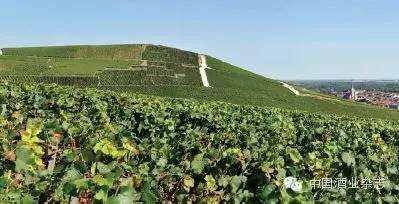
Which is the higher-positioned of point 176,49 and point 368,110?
point 176,49

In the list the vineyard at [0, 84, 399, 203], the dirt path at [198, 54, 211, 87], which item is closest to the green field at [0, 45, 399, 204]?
the vineyard at [0, 84, 399, 203]

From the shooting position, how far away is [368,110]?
246 ft

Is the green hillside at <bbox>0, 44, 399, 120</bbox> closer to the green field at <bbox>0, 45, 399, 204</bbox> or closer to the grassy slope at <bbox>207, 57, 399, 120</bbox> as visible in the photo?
the grassy slope at <bbox>207, 57, 399, 120</bbox>

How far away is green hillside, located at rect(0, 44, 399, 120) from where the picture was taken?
68062 millimetres

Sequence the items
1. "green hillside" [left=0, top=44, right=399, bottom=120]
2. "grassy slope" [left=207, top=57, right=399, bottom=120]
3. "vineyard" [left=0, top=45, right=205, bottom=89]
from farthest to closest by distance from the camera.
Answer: "vineyard" [left=0, top=45, right=205, bottom=89] → "green hillside" [left=0, top=44, right=399, bottom=120] → "grassy slope" [left=207, top=57, right=399, bottom=120]

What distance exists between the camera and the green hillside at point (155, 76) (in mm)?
68062

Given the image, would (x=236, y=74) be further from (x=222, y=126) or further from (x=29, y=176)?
(x=29, y=176)

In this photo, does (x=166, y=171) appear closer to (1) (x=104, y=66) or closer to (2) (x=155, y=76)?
(2) (x=155, y=76)

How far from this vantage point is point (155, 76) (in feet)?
253

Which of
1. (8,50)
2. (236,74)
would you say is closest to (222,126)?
(236,74)

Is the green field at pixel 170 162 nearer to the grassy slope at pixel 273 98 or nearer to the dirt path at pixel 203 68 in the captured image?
the grassy slope at pixel 273 98

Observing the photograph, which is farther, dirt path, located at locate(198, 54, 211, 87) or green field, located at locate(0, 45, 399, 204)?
dirt path, located at locate(198, 54, 211, 87)

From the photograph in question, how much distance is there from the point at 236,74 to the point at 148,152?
278ft

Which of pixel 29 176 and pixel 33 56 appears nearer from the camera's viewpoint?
pixel 29 176
